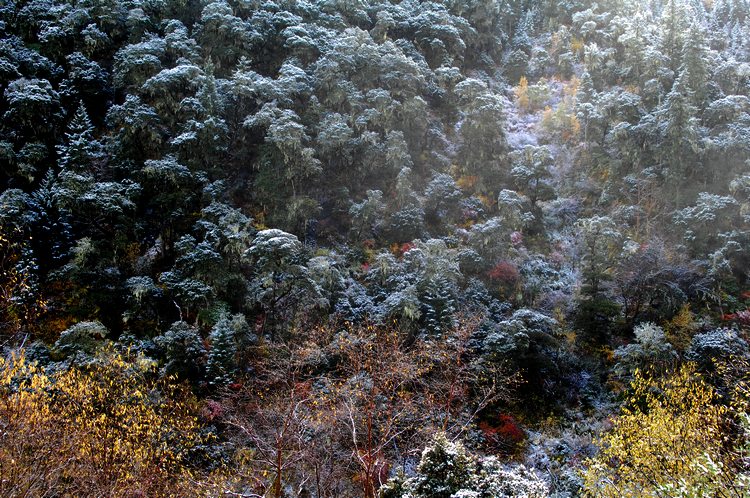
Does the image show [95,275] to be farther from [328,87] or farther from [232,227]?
[328,87]

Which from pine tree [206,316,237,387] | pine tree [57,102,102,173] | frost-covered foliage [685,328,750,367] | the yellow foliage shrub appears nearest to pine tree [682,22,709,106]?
frost-covered foliage [685,328,750,367]

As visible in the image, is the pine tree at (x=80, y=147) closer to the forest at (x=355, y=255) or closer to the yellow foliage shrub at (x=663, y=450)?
the forest at (x=355, y=255)

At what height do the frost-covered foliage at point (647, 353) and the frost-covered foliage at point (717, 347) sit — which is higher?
the frost-covered foliage at point (717, 347)

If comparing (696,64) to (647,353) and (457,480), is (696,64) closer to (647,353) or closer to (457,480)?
(647,353)

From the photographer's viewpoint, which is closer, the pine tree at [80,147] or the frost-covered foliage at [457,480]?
the frost-covered foliage at [457,480]

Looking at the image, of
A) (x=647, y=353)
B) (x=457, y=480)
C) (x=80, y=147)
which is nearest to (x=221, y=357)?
(x=457, y=480)

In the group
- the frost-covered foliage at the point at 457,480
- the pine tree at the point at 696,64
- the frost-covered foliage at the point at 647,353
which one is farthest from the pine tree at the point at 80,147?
the pine tree at the point at 696,64

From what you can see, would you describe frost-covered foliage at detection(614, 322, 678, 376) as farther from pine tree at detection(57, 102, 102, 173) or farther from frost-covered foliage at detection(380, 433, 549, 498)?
pine tree at detection(57, 102, 102, 173)

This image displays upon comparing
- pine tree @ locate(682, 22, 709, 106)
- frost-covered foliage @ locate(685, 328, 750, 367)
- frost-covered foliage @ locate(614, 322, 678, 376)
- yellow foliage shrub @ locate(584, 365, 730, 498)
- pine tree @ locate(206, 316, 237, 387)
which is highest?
pine tree @ locate(682, 22, 709, 106)
